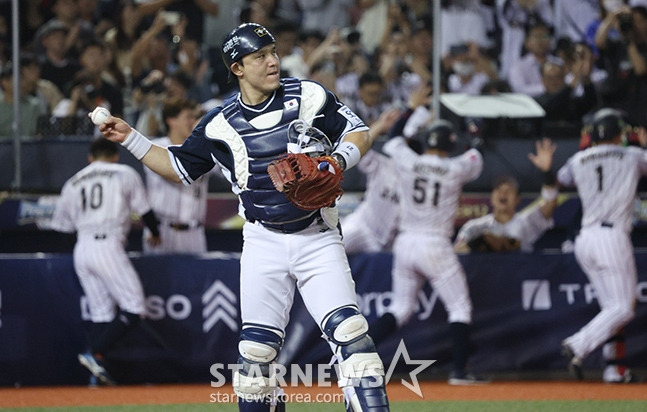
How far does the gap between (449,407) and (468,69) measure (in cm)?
505

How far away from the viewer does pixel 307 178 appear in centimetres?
431

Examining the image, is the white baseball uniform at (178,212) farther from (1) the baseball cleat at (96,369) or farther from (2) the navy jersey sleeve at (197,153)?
(2) the navy jersey sleeve at (197,153)

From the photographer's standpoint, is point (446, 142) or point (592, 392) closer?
point (592, 392)

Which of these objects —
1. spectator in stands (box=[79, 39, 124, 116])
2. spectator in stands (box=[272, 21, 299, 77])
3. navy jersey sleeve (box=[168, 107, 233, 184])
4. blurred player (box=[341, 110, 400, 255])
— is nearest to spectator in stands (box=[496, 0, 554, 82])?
blurred player (box=[341, 110, 400, 255])

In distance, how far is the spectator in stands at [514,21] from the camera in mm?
11328

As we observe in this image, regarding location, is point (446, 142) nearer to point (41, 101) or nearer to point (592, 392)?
point (592, 392)

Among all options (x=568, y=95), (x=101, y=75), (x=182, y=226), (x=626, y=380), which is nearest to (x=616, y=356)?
(x=626, y=380)

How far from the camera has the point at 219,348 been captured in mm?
8500

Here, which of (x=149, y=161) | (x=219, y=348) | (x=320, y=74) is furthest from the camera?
(x=320, y=74)

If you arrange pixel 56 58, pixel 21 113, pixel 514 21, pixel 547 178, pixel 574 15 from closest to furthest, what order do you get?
pixel 547 178, pixel 21 113, pixel 56 58, pixel 574 15, pixel 514 21

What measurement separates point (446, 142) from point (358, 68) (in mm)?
2657

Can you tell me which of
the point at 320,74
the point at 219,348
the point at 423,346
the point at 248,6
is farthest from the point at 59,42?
the point at 423,346

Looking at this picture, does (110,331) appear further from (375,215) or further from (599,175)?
(599,175)

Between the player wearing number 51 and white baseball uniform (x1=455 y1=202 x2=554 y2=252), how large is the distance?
4535mm
